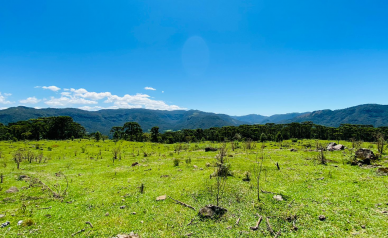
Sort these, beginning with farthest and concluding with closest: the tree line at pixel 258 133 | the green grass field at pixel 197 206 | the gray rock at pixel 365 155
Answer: the tree line at pixel 258 133 → the gray rock at pixel 365 155 → the green grass field at pixel 197 206

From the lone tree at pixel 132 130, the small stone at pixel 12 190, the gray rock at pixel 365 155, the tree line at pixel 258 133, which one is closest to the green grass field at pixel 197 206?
the small stone at pixel 12 190

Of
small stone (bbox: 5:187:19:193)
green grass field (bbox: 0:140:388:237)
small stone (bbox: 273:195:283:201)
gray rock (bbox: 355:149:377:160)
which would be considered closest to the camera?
green grass field (bbox: 0:140:388:237)

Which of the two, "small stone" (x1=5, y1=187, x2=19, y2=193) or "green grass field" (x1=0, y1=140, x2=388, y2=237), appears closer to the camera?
"green grass field" (x1=0, y1=140, x2=388, y2=237)

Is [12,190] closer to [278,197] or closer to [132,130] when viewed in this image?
[278,197]

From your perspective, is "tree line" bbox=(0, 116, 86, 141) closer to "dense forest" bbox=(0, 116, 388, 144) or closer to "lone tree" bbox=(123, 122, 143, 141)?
"dense forest" bbox=(0, 116, 388, 144)

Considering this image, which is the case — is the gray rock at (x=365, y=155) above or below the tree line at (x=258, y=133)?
above

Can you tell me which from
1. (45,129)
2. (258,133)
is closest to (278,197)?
(258,133)

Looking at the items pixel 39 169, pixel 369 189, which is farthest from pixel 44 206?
pixel 369 189

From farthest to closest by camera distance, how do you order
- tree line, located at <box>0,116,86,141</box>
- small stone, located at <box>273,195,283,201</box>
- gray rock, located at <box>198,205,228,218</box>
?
1. tree line, located at <box>0,116,86,141</box>
2. small stone, located at <box>273,195,283,201</box>
3. gray rock, located at <box>198,205,228,218</box>

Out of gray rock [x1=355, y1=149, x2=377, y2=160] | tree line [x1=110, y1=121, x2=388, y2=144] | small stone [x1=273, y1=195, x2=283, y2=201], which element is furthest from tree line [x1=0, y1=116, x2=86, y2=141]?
gray rock [x1=355, y1=149, x2=377, y2=160]

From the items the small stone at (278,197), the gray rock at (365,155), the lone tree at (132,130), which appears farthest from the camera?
the lone tree at (132,130)

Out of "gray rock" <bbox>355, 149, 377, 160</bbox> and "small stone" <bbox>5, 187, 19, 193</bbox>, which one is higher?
"gray rock" <bbox>355, 149, 377, 160</bbox>

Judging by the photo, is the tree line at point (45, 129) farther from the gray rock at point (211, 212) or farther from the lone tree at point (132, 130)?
the gray rock at point (211, 212)

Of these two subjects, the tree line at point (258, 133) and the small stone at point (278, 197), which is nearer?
the small stone at point (278, 197)
